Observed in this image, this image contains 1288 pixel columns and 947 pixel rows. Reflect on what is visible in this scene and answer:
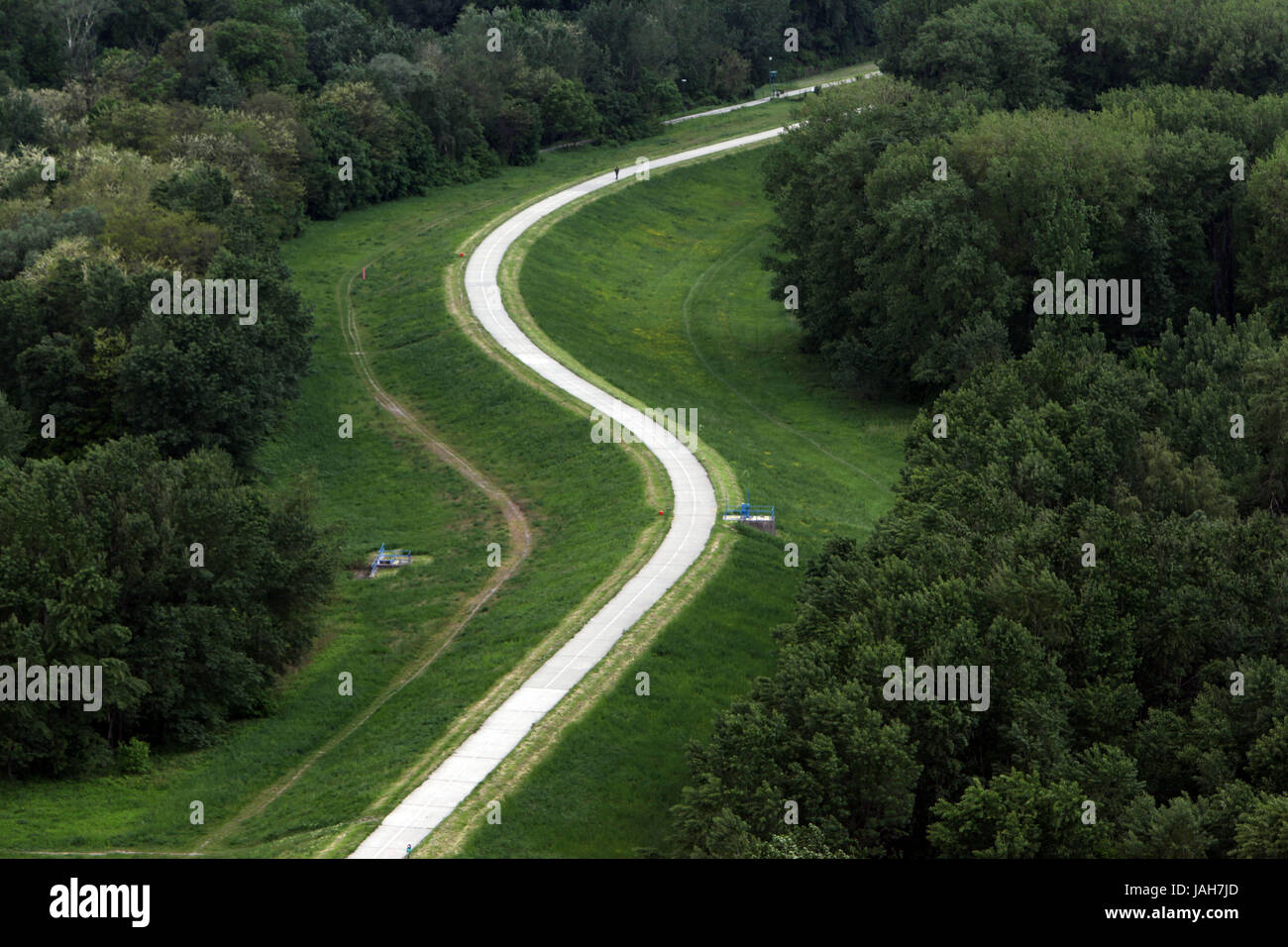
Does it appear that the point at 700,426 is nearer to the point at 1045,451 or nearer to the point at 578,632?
the point at 1045,451

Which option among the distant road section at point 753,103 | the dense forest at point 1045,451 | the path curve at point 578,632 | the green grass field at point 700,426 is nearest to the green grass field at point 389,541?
the path curve at point 578,632

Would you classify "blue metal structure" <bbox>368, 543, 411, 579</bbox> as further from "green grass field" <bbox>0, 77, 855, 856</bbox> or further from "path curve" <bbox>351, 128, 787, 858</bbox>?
"path curve" <bbox>351, 128, 787, 858</bbox>

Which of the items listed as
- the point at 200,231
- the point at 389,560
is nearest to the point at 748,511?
the point at 389,560

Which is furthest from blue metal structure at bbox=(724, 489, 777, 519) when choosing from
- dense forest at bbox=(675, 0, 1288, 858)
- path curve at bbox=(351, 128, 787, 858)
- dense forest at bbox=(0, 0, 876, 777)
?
dense forest at bbox=(0, 0, 876, 777)

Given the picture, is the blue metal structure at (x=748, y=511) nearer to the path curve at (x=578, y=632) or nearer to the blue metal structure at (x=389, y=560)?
the path curve at (x=578, y=632)

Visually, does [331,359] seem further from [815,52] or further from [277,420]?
[815,52]
